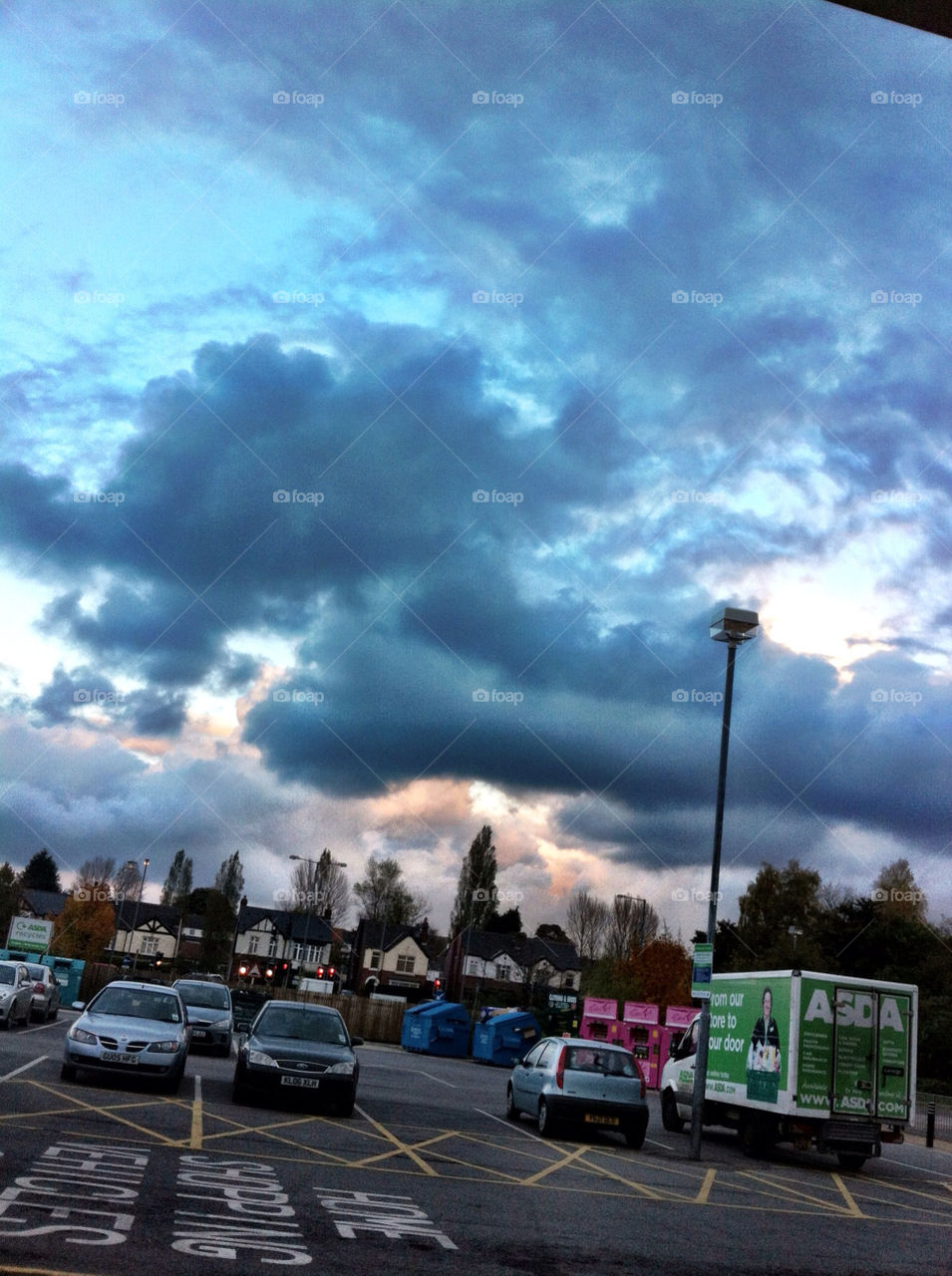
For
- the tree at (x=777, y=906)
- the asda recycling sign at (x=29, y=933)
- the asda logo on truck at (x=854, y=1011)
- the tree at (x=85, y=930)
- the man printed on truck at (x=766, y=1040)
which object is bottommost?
the tree at (x=85, y=930)

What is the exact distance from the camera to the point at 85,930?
337 ft

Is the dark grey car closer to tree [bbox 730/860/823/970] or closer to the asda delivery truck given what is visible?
the asda delivery truck

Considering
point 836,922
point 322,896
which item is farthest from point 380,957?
point 836,922

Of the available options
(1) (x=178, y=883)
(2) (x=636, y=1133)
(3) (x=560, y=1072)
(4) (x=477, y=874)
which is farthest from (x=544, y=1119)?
(1) (x=178, y=883)

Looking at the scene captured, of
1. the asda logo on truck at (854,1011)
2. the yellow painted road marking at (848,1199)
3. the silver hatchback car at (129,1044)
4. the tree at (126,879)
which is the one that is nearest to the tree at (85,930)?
the tree at (126,879)

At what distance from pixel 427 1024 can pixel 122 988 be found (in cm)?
3366

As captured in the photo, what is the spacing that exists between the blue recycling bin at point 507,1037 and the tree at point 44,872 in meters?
130

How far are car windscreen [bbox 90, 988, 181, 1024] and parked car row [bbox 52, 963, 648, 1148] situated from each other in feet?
0.05

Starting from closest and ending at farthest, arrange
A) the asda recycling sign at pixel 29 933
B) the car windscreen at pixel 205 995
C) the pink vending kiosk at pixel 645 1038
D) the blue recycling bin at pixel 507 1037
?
the car windscreen at pixel 205 995 → the pink vending kiosk at pixel 645 1038 → the blue recycling bin at pixel 507 1037 → the asda recycling sign at pixel 29 933

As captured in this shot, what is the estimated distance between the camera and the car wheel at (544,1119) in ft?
55.7

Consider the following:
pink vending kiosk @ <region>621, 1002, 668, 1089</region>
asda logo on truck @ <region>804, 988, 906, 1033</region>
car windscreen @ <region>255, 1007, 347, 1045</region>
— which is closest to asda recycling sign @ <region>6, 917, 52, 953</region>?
pink vending kiosk @ <region>621, 1002, 668, 1089</region>

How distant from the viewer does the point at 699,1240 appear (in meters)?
9.71

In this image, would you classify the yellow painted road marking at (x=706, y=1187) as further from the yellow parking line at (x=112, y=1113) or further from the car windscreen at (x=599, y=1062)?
the yellow parking line at (x=112, y=1113)

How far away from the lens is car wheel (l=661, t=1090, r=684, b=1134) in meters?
21.3
